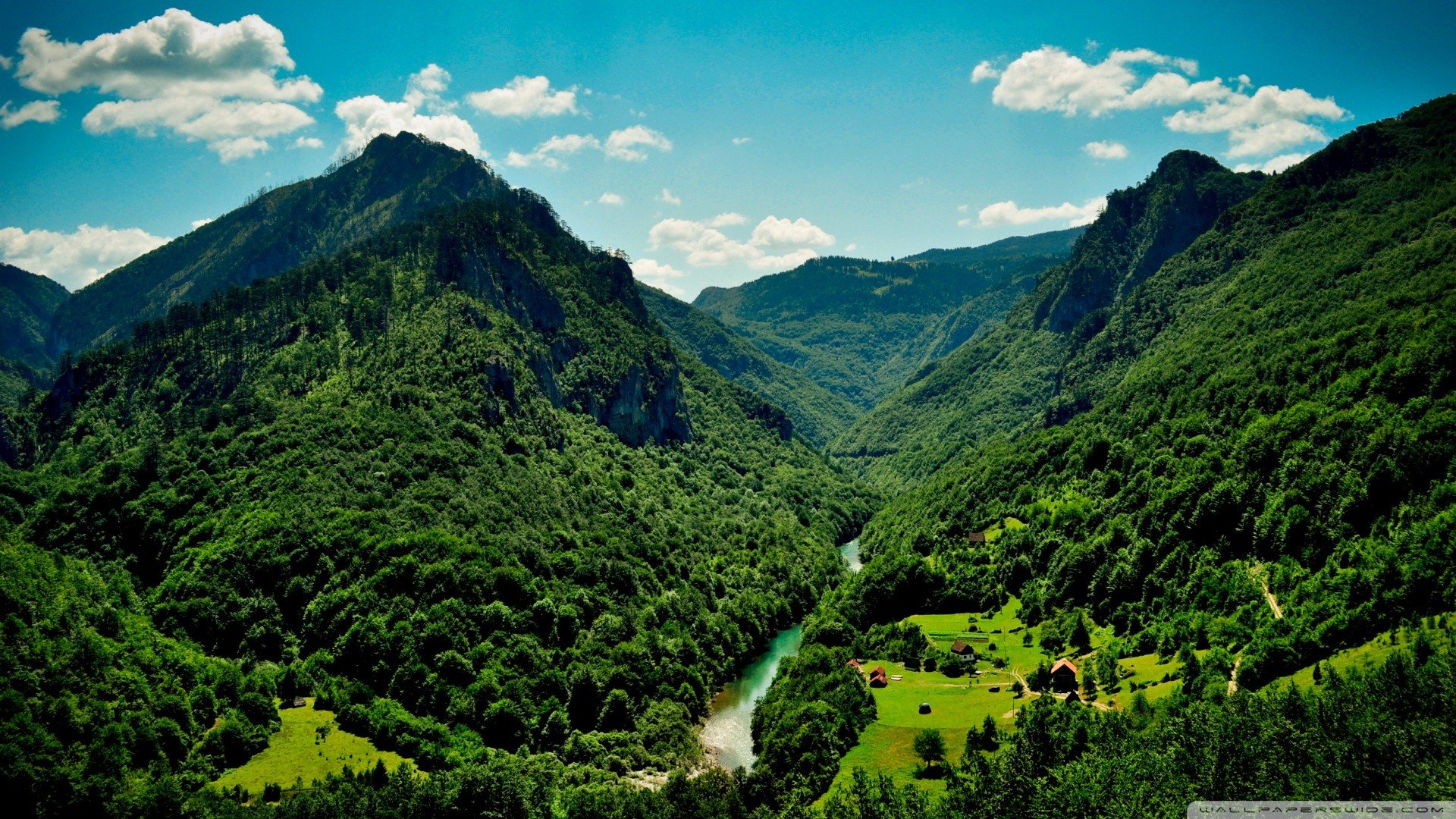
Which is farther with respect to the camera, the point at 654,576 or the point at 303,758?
the point at 654,576

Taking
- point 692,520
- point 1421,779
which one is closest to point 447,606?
point 692,520

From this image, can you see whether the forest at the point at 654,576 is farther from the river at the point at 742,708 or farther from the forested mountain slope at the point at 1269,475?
the river at the point at 742,708

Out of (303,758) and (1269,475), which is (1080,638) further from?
(303,758)

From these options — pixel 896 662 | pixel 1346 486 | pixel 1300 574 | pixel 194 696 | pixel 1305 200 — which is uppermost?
pixel 1305 200

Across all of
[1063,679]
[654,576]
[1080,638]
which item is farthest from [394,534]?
[1080,638]

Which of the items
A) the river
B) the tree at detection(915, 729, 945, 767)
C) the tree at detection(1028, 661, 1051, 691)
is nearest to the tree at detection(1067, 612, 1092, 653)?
the tree at detection(1028, 661, 1051, 691)

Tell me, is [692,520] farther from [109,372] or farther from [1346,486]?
[109,372]

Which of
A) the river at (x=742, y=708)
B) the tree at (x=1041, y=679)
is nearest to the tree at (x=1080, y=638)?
the tree at (x=1041, y=679)
